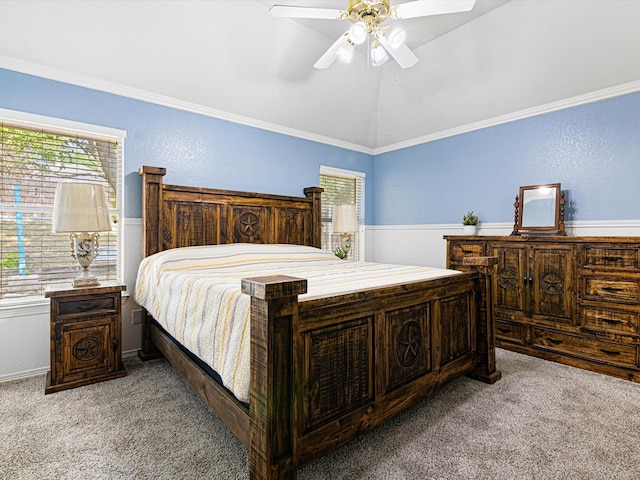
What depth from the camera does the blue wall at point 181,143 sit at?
2650 millimetres

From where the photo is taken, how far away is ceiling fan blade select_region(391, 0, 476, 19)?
2.02 metres

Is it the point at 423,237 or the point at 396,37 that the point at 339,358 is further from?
the point at 423,237

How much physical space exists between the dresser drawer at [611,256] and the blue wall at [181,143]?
294cm

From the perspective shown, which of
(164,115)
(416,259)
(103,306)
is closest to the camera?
(103,306)

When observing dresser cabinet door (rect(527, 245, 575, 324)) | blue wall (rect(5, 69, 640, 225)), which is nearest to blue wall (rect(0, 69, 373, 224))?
blue wall (rect(5, 69, 640, 225))

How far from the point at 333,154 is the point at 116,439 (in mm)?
3819

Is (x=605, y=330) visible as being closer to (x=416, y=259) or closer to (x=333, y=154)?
(x=416, y=259)

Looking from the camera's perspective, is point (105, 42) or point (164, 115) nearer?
point (105, 42)

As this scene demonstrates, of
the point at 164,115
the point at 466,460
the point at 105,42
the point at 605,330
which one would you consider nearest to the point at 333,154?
the point at 164,115

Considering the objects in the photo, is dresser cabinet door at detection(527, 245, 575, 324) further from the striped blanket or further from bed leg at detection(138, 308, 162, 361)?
bed leg at detection(138, 308, 162, 361)

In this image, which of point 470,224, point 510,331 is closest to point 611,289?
point 510,331

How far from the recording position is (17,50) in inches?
97.8

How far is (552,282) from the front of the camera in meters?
2.95

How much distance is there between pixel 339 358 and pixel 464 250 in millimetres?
2537
